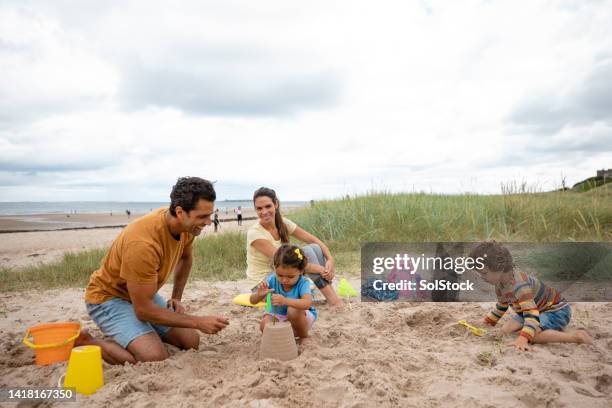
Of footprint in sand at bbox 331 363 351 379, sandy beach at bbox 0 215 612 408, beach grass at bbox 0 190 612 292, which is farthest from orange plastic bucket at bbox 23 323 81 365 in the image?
beach grass at bbox 0 190 612 292

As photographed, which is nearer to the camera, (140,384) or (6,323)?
(140,384)

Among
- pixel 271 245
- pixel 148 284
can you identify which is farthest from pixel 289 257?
pixel 271 245

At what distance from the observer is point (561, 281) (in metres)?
5.14

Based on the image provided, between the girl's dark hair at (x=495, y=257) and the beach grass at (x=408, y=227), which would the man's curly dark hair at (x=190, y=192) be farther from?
the beach grass at (x=408, y=227)

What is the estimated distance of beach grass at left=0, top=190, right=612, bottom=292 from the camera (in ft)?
20.5

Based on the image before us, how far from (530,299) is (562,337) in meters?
0.31

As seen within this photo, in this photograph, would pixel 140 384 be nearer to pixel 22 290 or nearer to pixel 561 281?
pixel 22 290

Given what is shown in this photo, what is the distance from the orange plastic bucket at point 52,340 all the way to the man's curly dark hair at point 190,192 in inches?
44.6

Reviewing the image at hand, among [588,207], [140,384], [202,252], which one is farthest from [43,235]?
[588,207]

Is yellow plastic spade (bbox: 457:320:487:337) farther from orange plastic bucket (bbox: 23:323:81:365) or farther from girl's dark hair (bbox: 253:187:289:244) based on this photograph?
orange plastic bucket (bbox: 23:323:81:365)

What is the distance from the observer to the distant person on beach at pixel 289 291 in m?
2.86

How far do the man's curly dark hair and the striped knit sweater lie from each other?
6.91 ft

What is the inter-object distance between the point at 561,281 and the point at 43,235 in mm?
14811

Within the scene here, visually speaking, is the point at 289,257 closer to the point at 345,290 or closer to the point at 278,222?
the point at 278,222
